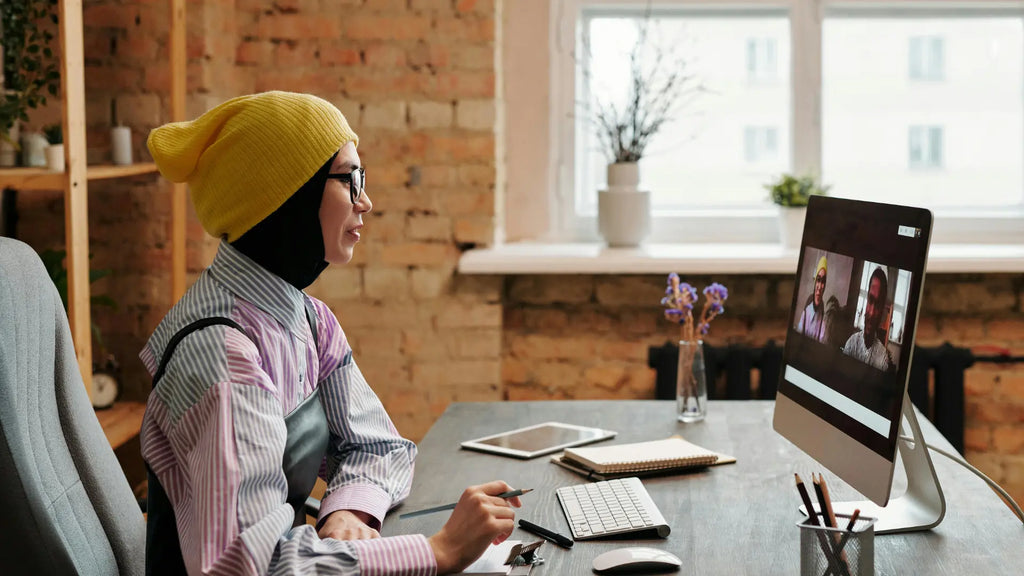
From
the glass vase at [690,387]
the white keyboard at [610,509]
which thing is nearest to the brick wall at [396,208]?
the glass vase at [690,387]

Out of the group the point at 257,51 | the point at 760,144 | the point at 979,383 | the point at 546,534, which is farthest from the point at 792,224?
the point at 546,534

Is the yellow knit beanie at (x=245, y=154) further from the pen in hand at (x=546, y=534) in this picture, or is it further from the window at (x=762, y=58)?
the window at (x=762, y=58)

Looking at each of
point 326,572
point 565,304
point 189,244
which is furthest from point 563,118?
point 326,572

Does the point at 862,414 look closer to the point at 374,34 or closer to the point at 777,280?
the point at 777,280

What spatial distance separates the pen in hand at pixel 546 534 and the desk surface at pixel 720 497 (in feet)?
0.04

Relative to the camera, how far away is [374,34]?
3023mm

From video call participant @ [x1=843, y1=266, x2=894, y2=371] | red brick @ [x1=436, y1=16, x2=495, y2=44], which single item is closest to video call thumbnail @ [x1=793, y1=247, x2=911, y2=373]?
video call participant @ [x1=843, y1=266, x2=894, y2=371]

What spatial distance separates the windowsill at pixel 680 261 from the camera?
2914mm

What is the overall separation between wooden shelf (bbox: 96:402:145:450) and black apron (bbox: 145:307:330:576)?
1.39m

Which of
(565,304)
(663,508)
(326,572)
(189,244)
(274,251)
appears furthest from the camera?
(565,304)

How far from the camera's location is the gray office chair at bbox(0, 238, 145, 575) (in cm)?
127

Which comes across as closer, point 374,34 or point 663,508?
point 663,508

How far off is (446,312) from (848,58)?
4.99 ft

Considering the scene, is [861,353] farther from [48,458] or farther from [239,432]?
[48,458]
